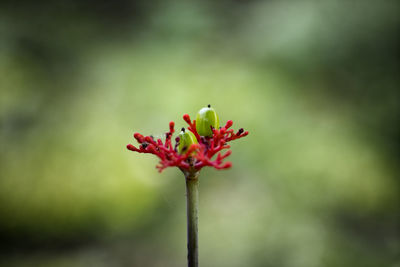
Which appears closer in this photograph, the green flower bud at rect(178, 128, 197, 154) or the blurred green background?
the green flower bud at rect(178, 128, 197, 154)

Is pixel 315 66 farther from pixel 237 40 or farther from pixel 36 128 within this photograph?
pixel 36 128

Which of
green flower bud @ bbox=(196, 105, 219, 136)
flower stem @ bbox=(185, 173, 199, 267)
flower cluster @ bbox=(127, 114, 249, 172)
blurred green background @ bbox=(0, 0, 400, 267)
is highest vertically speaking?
blurred green background @ bbox=(0, 0, 400, 267)

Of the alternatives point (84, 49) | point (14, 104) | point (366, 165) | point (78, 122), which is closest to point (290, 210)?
point (366, 165)

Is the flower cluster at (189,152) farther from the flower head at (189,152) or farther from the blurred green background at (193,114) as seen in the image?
the blurred green background at (193,114)

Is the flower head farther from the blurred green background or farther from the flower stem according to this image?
the blurred green background

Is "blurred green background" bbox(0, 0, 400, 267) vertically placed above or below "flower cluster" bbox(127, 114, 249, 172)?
above

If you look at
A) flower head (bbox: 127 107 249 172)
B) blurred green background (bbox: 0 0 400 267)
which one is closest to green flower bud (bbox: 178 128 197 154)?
flower head (bbox: 127 107 249 172)
